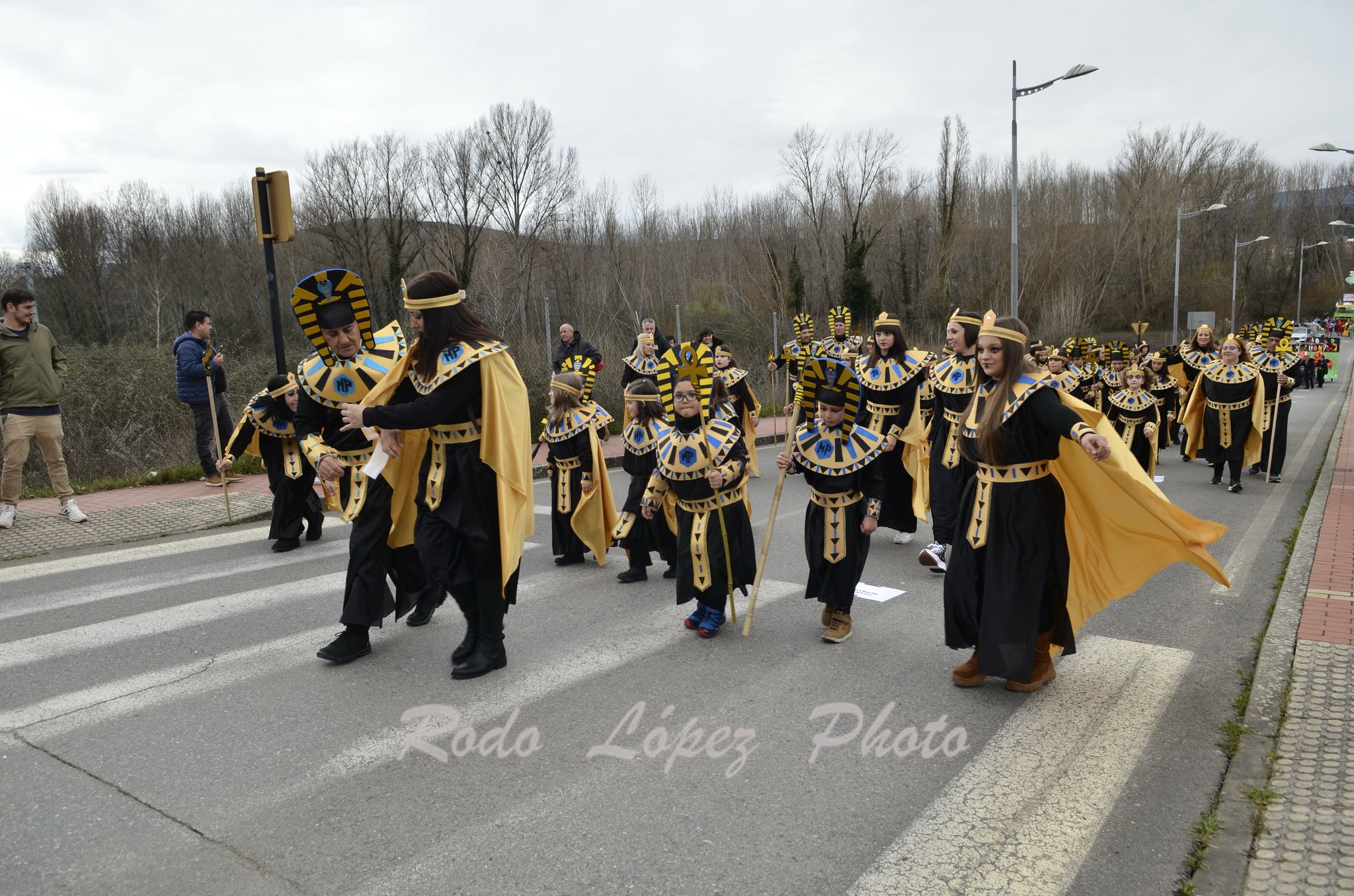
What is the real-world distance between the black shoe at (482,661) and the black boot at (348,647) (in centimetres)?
63

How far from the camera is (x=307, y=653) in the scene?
5.38 m

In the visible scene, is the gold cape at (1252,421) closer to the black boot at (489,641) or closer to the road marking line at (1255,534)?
the road marking line at (1255,534)

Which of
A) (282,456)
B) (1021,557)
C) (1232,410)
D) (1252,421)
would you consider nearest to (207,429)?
(282,456)

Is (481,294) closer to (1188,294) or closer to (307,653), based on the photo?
(307,653)

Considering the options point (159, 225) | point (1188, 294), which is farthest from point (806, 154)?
point (1188, 294)

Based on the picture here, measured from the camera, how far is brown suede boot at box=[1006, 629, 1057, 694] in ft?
15.5

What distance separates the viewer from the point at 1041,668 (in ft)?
15.7

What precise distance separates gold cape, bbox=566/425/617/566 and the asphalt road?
976 millimetres

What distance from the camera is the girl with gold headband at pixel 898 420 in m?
8.40

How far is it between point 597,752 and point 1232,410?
1078cm

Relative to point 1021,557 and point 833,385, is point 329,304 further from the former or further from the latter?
point 1021,557

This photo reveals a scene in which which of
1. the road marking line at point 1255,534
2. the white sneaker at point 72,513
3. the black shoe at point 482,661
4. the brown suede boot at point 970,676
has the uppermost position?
the white sneaker at point 72,513

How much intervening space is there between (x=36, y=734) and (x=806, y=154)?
43119 millimetres

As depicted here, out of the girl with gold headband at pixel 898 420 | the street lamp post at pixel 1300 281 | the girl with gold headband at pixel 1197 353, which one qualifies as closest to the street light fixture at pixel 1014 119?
the girl with gold headband at pixel 1197 353
